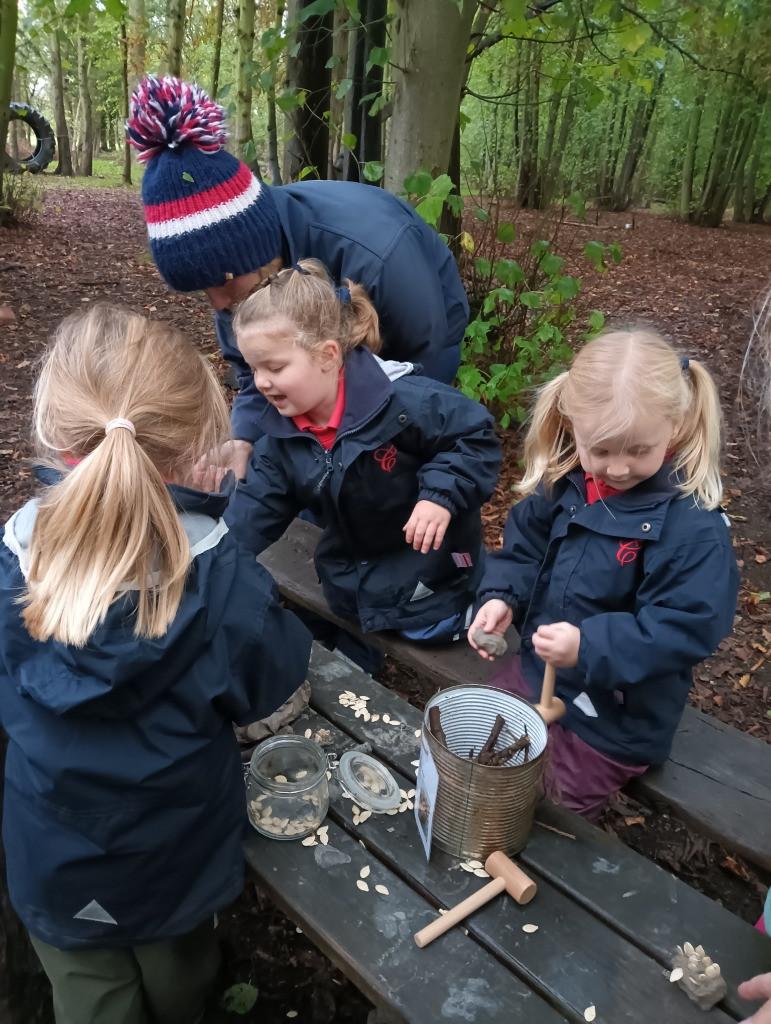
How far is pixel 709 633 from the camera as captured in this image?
5.86 feet

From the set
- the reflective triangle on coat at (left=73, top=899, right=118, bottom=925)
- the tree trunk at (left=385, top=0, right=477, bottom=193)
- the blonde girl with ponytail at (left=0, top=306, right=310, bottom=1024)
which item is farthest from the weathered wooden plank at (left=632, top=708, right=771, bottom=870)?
the tree trunk at (left=385, top=0, right=477, bottom=193)

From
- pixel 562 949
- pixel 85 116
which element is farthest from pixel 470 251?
pixel 85 116

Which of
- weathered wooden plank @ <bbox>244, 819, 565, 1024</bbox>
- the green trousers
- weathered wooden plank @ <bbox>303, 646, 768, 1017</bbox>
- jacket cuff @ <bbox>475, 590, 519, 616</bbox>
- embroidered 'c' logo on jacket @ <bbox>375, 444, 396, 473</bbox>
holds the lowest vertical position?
the green trousers

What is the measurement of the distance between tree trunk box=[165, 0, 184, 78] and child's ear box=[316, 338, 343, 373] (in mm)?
8141

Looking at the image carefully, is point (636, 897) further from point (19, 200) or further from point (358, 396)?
point (19, 200)

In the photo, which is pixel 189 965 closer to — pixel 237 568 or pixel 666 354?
pixel 237 568

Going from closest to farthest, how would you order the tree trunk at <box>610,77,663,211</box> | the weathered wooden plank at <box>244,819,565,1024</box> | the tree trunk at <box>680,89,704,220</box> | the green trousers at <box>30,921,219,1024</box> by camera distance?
the weathered wooden plank at <box>244,819,565,1024</box>, the green trousers at <box>30,921,219,1024</box>, the tree trunk at <box>680,89,704,220</box>, the tree trunk at <box>610,77,663,211</box>

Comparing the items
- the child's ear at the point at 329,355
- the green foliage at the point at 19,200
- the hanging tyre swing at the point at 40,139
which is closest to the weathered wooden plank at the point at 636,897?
the child's ear at the point at 329,355

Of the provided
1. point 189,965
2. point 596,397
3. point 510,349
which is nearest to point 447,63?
point 510,349

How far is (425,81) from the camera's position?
3701 millimetres

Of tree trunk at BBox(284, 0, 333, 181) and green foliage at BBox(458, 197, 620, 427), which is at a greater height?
tree trunk at BBox(284, 0, 333, 181)

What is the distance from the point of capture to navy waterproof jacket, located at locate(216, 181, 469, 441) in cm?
247

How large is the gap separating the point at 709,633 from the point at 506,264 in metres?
2.75

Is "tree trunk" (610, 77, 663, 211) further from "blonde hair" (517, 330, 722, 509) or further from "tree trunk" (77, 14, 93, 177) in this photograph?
"blonde hair" (517, 330, 722, 509)
